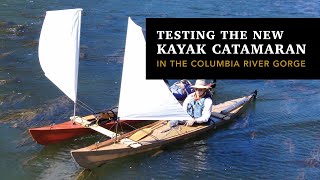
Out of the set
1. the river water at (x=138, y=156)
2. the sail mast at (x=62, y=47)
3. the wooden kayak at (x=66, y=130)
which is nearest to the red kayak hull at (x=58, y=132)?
the wooden kayak at (x=66, y=130)

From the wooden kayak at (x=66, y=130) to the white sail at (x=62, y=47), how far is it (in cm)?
118

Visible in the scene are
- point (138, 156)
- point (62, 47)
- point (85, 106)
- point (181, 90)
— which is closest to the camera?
point (62, 47)

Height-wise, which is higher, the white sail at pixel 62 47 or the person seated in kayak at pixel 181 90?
the white sail at pixel 62 47

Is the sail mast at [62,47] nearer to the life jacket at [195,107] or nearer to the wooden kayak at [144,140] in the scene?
the wooden kayak at [144,140]

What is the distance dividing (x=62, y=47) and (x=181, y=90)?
5520 mm

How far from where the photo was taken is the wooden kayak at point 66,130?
16062 mm

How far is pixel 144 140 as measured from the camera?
16.1 meters

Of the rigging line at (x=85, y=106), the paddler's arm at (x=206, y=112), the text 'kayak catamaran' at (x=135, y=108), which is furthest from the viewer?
the rigging line at (x=85, y=106)

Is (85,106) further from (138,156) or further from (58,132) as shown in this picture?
(138,156)

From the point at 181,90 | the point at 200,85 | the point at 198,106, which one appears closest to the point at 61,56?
the point at 200,85

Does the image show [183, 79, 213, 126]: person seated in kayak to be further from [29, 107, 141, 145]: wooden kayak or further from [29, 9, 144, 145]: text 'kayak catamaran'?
[29, 9, 144, 145]: text 'kayak catamaran'

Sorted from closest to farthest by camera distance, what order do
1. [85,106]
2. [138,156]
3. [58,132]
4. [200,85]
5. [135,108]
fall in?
[135,108] < [138,156] < [58,132] < [200,85] < [85,106]

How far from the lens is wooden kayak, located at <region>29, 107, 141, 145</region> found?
52.7 feet

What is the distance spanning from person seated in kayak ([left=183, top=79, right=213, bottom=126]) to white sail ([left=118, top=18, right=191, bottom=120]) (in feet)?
5.65
